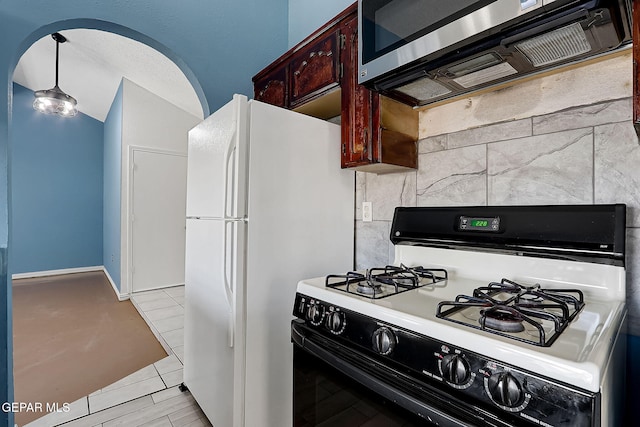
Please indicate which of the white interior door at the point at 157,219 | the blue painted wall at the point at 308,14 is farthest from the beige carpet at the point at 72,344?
the blue painted wall at the point at 308,14

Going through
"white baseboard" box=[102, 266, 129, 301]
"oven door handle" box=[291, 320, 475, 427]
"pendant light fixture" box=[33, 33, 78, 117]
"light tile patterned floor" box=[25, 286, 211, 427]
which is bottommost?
"light tile patterned floor" box=[25, 286, 211, 427]

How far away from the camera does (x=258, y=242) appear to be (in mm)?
1439

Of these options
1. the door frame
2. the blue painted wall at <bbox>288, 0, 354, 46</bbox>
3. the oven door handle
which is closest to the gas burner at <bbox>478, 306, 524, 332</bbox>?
the oven door handle

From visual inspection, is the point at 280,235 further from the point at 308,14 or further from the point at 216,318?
the point at 308,14

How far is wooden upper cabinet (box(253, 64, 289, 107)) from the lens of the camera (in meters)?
1.94

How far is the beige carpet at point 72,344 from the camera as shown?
84.0 inches

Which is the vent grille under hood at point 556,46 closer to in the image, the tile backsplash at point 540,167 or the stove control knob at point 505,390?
the tile backsplash at point 540,167

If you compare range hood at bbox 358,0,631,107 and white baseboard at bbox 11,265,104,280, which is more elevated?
range hood at bbox 358,0,631,107

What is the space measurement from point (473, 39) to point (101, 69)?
14.8 ft

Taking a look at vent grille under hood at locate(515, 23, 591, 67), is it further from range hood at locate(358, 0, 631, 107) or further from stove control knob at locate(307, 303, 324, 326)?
stove control knob at locate(307, 303, 324, 326)

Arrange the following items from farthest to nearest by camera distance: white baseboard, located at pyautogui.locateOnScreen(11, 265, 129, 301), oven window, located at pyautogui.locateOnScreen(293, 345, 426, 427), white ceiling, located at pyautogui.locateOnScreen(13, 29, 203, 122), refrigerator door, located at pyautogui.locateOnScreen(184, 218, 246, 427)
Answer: white baseboard, located at pyautogui.locateOnScreen(11, 265, 129, 301)
white ceiling, located at pyautogui.locateOnScreen(13, 29, 203, 122)
refrigerator door, located at pyautogui.locateOnScreen(184, 218, 246, 427)
oven window, located at pyautogui.locateOnScreen(293, 345, 426, 427)

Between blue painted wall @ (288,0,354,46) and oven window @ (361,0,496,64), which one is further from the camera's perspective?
blue painted wall @ (288,0,354,46)

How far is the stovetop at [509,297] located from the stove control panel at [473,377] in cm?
2

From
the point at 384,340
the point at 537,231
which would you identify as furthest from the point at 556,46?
the point at 384,340
